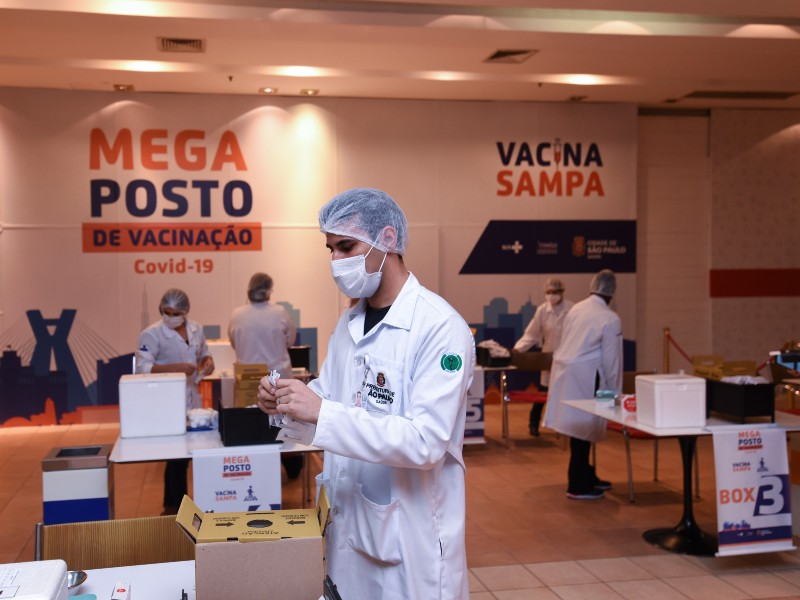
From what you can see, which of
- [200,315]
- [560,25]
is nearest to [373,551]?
[560,25]

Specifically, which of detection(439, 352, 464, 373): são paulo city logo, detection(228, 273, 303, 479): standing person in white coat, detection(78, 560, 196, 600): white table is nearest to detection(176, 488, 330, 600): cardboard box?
detection(78, 560, 196, 600): white table

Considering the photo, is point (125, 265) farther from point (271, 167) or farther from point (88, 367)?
point (271, 167)

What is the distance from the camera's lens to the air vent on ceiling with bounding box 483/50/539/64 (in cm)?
761

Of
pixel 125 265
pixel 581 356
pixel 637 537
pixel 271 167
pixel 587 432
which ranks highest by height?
pixel 271 167

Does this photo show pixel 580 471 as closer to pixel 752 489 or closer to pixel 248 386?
pixel 752 489

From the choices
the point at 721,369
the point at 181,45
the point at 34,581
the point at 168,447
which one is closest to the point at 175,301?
the point at 168,447

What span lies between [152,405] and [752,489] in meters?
3.24

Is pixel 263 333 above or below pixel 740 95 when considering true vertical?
below

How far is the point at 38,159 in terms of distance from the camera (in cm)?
903

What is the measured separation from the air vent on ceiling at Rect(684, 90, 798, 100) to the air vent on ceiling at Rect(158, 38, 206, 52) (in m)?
5.58

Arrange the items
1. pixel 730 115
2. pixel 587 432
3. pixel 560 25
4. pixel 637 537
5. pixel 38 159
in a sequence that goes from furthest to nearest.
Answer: pixel 730 115 → pixel 38 159 → pixel 560 25 → pixel 587 432 → pixel 637 537

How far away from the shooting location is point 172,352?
5762mm

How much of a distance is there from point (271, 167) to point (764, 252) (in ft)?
20.6

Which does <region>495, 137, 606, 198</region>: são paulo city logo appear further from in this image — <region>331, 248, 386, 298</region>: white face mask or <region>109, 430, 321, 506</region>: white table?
<region>331, 248, 386, 298</region>: white face mask
